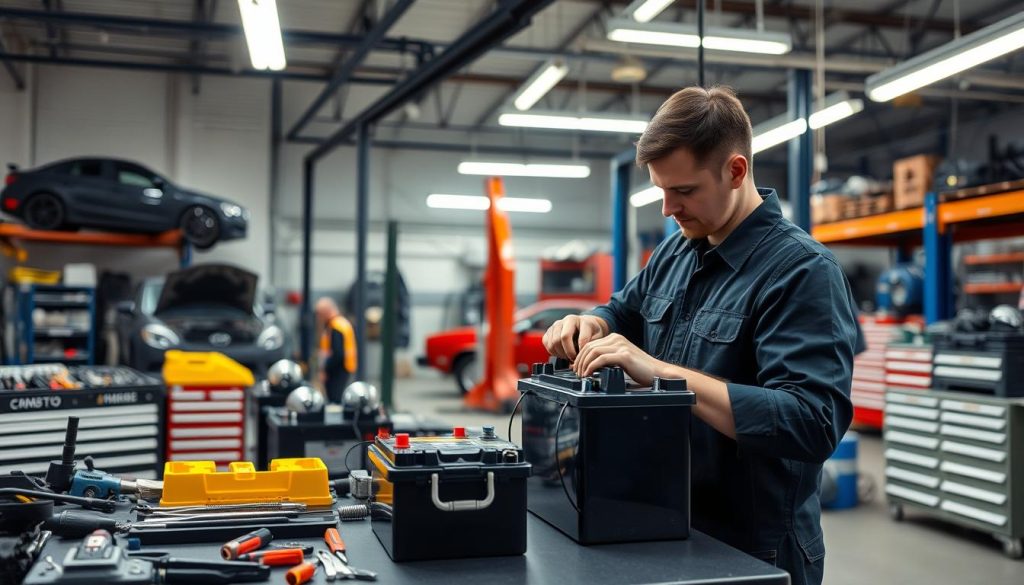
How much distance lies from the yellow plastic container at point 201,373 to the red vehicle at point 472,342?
20.5 ft

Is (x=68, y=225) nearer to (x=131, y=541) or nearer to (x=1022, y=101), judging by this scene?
(x=131, y=541)

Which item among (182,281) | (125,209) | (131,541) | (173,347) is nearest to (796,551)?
(131,541)

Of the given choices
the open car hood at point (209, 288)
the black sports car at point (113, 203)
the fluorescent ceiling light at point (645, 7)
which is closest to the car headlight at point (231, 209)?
the black sports car at point (113, 203)

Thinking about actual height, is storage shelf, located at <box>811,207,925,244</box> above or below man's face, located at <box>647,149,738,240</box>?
above

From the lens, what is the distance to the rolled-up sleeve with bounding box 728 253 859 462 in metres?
1.33

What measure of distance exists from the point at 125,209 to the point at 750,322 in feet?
31.6

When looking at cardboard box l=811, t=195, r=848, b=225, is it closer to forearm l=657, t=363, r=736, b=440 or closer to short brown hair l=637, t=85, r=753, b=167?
short brown hair l=637, t=85, r=753, b=167

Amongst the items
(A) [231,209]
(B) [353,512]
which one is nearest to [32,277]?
(A) [231,209]

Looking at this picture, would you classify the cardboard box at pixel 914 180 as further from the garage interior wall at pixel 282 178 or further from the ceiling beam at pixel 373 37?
the garage interior wall at pixel 282 178

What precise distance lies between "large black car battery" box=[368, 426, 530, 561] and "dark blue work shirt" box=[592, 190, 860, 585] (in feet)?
1.29

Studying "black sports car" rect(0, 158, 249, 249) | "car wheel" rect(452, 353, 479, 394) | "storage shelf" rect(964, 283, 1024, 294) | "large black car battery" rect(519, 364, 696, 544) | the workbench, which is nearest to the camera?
the workbench

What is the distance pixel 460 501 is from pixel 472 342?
9889 mm

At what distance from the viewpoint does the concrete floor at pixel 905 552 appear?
13.2 ft

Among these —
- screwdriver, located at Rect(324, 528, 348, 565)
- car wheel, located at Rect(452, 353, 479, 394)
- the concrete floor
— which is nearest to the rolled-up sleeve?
screwdriver, located at Rect(324, 528, 348, 565)
